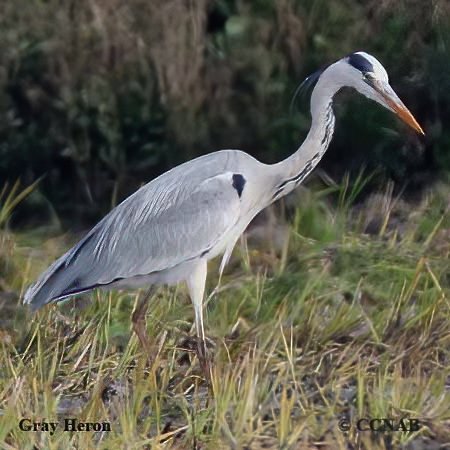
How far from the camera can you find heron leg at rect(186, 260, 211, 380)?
6301 millimetres

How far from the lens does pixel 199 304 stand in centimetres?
636

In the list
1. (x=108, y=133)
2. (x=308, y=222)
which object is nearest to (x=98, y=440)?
(x=308, y=222)

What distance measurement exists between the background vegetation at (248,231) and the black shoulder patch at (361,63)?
3.62 feet

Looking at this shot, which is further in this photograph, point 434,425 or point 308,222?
point 308,222

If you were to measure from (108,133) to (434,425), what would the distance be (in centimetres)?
375

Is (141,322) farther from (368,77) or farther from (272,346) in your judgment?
(368,77)

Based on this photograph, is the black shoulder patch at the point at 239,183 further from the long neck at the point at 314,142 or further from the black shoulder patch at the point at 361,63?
the black shoulder patch at the point at 361,63

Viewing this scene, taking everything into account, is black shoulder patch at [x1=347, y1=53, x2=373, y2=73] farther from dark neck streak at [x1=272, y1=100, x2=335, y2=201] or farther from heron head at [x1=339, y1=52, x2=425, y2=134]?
dark neck streak at [x1=272, y1=100, x2=335, y2=201]

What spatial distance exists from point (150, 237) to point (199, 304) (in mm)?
391

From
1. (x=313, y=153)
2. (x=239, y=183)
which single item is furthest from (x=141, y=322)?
(x=313, y=153)

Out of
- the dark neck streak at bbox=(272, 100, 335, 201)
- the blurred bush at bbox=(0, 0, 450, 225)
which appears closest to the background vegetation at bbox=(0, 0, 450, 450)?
the blurred bush at bbox=(0, 0, 450, 225)

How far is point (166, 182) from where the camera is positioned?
6551 millimetres

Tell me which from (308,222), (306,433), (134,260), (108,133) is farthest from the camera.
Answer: (108,133)

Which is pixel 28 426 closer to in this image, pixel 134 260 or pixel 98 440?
pixel 98 440
